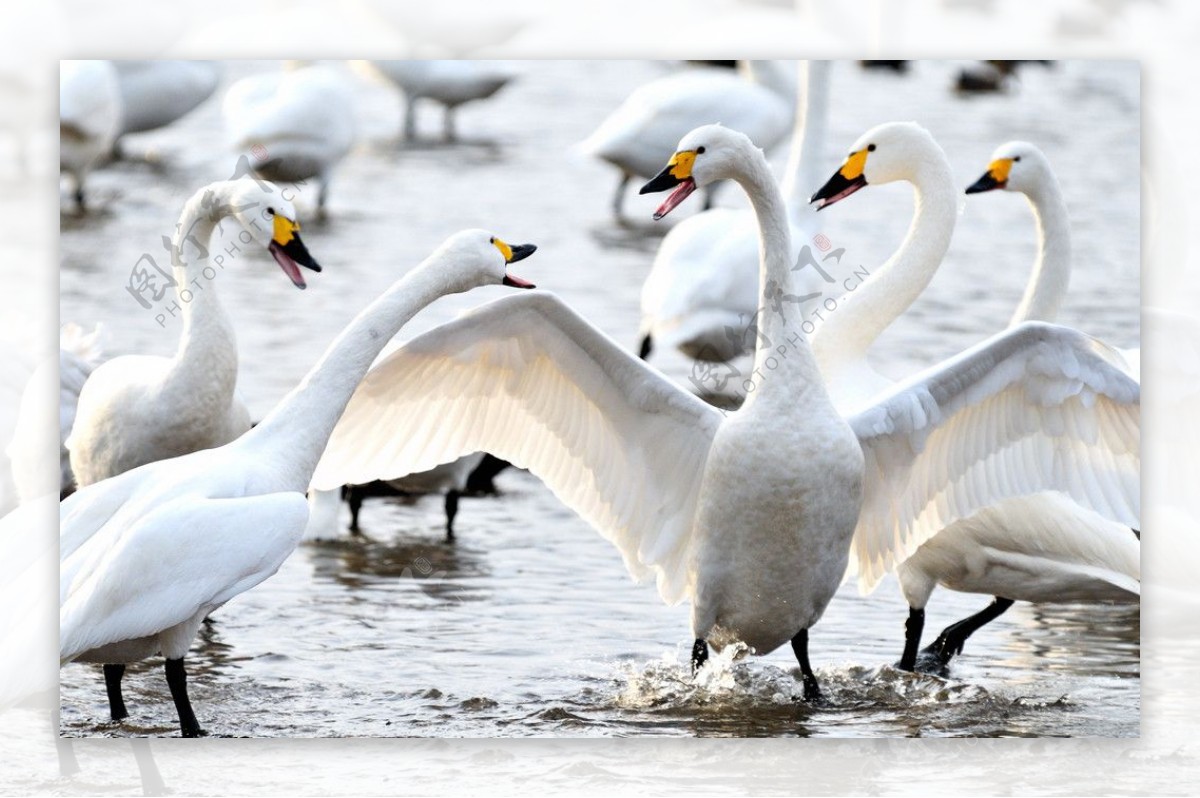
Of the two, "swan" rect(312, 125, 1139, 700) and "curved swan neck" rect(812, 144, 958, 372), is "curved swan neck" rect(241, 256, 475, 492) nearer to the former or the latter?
"swan" rect(312, 125, 1139, 700)

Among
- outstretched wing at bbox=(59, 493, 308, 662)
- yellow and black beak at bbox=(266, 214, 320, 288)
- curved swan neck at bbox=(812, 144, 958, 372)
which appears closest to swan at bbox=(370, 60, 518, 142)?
yellow and black beak at bbox=(266, 214, 320, 288)

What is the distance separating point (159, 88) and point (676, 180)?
114 centimetres

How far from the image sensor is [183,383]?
4.78 metres

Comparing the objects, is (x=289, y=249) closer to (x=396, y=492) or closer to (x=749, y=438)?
(x=749, y=438)

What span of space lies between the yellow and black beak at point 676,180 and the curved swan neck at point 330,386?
1.44 ft

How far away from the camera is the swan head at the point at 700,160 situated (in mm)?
4371

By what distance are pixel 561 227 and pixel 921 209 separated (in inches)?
32.9

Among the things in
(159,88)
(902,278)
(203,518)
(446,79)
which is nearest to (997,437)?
(902,278)

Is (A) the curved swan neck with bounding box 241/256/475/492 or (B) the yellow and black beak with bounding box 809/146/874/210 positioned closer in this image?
(A) the curved swan neck with bounding box 241/256/475/492

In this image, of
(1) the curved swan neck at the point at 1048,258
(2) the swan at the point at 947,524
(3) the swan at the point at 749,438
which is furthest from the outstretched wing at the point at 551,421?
(1) the curved swan neck at the point at 1048,258

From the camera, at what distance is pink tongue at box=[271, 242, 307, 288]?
4.52 metres

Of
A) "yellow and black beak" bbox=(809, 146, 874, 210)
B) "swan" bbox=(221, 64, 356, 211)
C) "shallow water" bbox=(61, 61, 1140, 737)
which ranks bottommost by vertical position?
"shallow water" bbox=(61, 61, 1140, 737)

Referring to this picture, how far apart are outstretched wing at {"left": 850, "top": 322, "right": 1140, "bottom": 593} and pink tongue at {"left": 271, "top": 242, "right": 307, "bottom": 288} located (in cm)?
119

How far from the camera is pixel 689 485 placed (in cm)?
468
